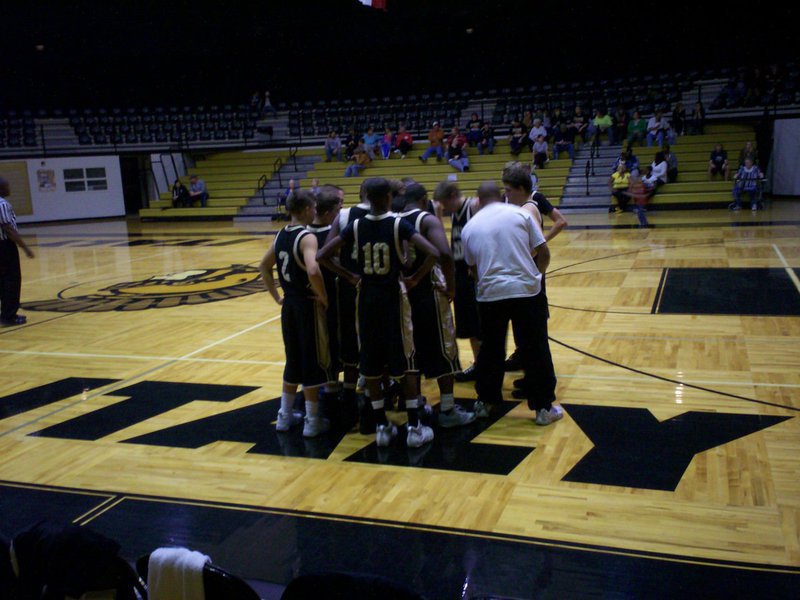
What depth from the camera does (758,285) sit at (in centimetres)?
938

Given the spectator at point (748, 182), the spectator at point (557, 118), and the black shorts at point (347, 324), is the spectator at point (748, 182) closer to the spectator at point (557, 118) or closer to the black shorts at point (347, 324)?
the spectator at point (557, 118)

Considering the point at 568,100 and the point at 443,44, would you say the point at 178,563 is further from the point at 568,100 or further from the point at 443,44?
the point at 443,44

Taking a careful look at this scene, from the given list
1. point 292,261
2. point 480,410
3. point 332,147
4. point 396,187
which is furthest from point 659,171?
point 292,261

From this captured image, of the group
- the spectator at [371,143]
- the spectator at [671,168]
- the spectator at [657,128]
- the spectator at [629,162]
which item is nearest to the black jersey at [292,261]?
the spectator at [629,162]

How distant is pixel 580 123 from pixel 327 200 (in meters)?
19.4

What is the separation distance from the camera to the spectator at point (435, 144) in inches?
934

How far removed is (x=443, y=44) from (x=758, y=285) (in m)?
21.1

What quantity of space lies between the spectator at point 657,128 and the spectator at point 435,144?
5.99 meters

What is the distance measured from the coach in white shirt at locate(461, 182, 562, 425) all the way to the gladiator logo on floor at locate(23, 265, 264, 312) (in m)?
5.76

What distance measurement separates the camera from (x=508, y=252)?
492cm

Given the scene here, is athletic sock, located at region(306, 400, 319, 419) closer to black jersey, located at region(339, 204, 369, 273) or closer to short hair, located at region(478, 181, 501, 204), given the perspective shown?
black jersey, located at region(339, 204, 369, 273)

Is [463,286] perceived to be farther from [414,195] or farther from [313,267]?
[313,267]

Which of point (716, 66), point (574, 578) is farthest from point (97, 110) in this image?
point (574, 578)

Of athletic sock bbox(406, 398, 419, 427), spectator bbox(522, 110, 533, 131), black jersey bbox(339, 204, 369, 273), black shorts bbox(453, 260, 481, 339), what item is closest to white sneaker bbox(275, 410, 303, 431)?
athletic sock bbox(406, 398, 419, 427)
